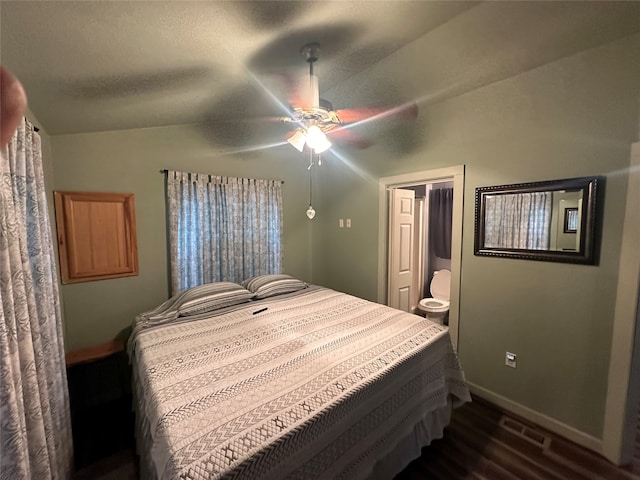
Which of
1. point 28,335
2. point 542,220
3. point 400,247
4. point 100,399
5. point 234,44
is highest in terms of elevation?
point 234,44

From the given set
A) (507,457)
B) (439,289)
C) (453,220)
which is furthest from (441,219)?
(507,457)

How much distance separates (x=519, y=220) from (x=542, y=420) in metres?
1.52

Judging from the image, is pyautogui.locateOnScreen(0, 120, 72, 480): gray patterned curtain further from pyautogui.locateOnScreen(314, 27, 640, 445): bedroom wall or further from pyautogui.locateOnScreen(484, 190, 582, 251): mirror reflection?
pyautogui.locateOnScreen(484, 190, 582, 251): mirror reflection

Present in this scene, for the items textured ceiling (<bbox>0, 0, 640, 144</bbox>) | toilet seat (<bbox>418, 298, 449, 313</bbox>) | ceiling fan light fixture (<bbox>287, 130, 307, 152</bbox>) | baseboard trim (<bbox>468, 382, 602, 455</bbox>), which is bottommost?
baseboard trim (<bbox>468, 382, 602, 455</bbox>)

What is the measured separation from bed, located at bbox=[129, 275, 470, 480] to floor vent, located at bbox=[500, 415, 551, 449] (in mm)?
335

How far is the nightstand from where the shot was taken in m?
1.81

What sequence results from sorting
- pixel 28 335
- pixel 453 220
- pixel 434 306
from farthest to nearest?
pixel 434 306
pixel 453 220
pixel 28 335

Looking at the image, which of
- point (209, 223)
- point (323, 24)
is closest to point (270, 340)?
point (209, 223)

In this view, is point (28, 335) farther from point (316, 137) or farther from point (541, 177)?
point (541, 177)

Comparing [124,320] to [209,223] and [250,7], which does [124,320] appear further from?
[250,7]

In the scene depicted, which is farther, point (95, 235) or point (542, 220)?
point (95, 235)

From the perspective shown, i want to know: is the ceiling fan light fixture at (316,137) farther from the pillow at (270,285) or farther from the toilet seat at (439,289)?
the toilet seat at (439,289)

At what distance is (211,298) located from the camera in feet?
7.66

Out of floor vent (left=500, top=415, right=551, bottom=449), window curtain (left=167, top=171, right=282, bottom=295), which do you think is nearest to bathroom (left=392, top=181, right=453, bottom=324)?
floor vent (left=500, top=415, right=551, bottom=449)
